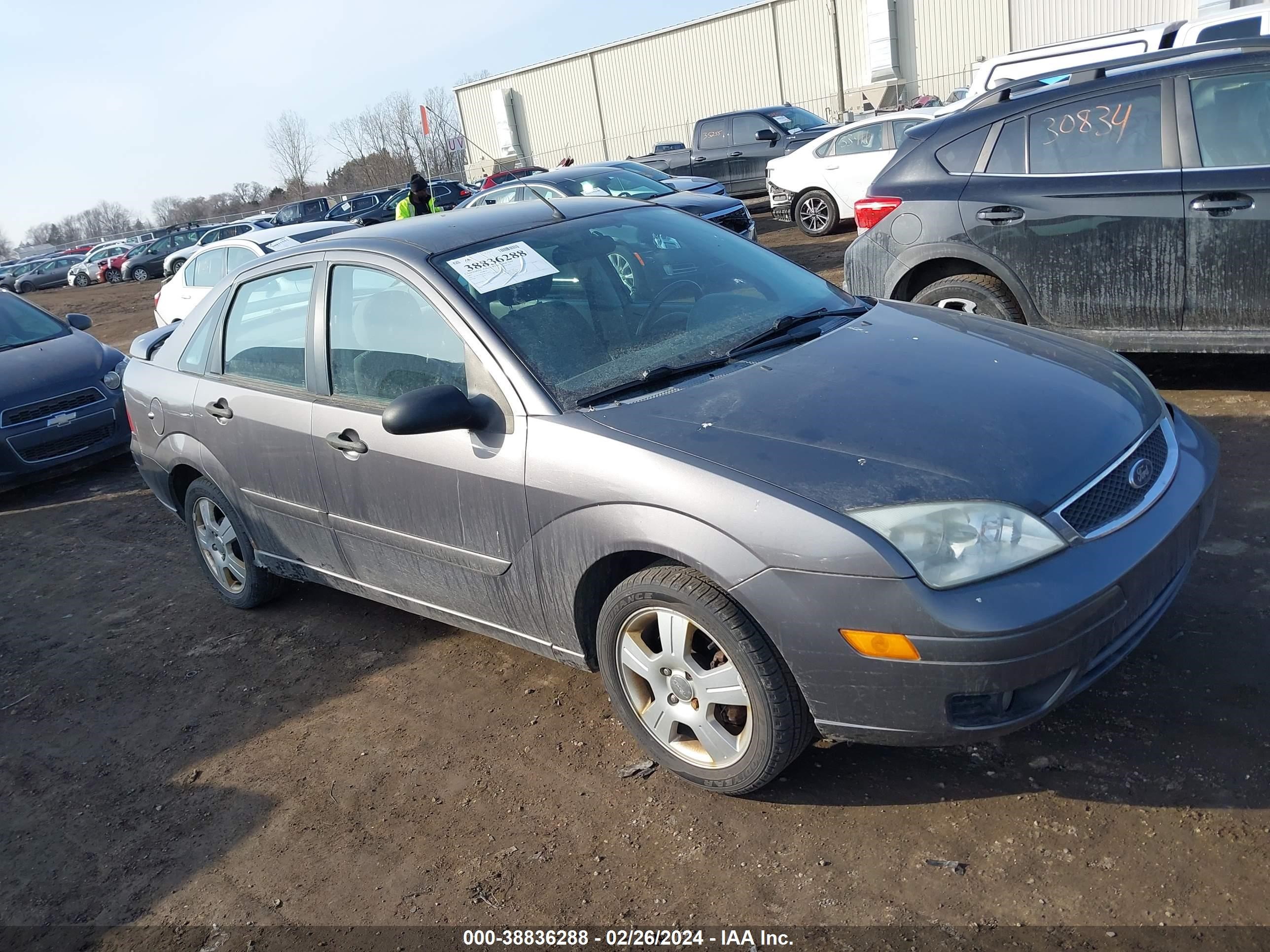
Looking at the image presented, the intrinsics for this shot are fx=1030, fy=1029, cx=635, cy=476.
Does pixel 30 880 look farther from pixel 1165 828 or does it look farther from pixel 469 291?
pixel 1165 828

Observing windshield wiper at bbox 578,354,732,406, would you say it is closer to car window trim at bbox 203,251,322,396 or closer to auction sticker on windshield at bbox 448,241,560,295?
auction sticker on windshield at bbox 448,241,560,295

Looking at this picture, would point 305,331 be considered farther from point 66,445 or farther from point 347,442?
point 66,445

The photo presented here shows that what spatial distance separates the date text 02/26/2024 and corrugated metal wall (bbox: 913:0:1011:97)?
35.6 meters

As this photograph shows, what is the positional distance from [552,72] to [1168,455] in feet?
164

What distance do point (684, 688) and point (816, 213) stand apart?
13493mm

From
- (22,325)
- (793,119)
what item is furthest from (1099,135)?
(793,119)

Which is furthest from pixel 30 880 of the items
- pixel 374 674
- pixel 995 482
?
pixel 995 482

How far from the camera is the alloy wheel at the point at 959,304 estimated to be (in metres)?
5.94

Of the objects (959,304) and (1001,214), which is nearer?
(1001,214)

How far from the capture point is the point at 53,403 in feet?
27.2

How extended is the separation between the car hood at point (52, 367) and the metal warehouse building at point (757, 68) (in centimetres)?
2371

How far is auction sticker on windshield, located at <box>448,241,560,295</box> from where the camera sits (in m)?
3.65

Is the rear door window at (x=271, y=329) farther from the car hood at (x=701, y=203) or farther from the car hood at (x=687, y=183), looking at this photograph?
the car hood at (x=687, y=183)

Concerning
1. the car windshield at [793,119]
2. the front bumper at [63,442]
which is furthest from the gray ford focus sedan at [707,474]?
the car windshield at [793,119]
